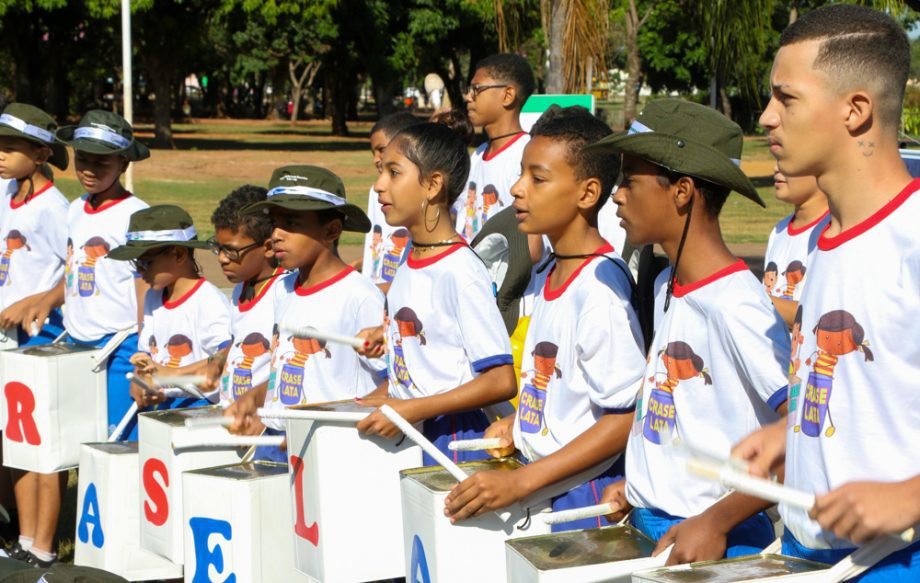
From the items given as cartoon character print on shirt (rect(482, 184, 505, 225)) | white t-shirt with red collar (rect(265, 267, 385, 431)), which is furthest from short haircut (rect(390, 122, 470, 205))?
cartoon character print on shirt (rect(482, 184, 505, 225))

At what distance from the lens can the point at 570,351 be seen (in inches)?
135

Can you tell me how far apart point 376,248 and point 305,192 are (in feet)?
6.00

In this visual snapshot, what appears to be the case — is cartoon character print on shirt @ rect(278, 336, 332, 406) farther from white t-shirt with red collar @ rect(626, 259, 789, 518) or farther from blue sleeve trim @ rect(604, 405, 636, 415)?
white t-shirt with red collar @ rect(626, 259, 789, 518)

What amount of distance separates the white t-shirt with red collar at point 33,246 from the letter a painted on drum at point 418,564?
150 inches

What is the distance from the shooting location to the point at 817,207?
4793 mm

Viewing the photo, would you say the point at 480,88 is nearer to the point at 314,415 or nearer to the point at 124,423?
the point at 124,423

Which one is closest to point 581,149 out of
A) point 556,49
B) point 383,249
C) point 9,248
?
point 383,249

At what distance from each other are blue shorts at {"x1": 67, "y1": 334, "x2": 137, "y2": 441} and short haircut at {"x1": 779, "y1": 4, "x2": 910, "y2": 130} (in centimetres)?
402

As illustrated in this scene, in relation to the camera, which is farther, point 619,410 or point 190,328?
point 190,328

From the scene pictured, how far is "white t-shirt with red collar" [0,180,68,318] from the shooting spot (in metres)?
6.64

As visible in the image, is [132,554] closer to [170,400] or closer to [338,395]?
[170,400]

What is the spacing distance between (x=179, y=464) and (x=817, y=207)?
2.61 meters

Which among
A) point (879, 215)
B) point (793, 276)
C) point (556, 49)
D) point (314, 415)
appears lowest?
point (314, 415)

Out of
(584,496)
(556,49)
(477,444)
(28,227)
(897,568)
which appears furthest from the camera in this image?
(556,49)
